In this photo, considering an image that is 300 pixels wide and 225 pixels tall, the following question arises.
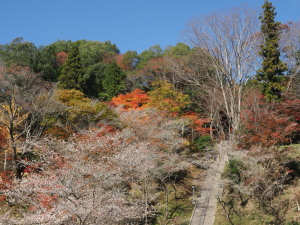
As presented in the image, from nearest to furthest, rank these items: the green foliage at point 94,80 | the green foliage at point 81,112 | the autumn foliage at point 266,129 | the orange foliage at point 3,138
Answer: the autumn foliage at point 266,129 → the orange foliage at point 3,138 → the green foliage at point 81,112 → the green foliage at point 94,80

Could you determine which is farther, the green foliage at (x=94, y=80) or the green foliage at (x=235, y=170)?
the green foliage at (x=94, y=80)

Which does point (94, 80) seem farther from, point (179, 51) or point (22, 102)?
point (22, 102)

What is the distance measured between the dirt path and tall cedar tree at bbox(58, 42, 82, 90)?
1671 cm

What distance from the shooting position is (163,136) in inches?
752

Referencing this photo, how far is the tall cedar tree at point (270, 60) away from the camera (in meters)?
21.1

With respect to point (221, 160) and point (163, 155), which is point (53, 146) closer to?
point (163, 155)

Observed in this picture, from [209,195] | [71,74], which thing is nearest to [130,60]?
[71,74]

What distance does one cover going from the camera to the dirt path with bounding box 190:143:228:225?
51.4 feet

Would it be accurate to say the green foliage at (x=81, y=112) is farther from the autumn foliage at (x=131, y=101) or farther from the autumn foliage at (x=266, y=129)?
the autumn foliage at (x=266, y=129)

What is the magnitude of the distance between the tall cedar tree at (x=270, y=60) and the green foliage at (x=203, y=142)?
604 centimetres

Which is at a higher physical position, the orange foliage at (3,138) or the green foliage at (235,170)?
the orange foliage at (3,138)

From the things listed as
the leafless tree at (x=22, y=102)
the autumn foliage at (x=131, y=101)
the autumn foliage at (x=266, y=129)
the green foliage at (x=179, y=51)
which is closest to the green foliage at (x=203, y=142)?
the autumn foliage at (x=266, y=129)

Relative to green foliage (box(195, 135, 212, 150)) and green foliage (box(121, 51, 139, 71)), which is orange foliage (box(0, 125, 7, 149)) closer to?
green foliage (box(195, 135, 212, 150))

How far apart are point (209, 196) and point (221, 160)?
16.4ft
